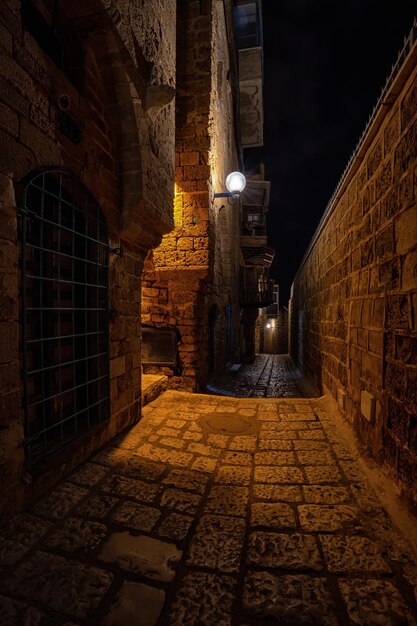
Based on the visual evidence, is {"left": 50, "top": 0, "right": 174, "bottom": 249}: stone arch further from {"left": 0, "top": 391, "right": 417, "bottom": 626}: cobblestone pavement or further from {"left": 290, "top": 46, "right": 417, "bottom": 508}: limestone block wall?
{"left": 0, "top": 391, "right": 417, "bottom": 626}: cobblestone pavement

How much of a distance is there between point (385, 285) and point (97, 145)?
112 inches

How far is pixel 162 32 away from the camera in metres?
3.47

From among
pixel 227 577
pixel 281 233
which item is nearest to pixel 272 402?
pixel 227 577

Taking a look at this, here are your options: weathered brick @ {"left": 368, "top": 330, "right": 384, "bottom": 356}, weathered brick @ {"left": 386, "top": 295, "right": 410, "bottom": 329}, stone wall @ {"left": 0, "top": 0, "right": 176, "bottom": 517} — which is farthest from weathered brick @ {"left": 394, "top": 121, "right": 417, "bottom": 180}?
stone wall @ {"left": 0, "top": 0, "right": 176, "bottom": 517}

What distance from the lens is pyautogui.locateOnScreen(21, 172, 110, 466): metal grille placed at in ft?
7.13

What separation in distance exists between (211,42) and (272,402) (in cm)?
713

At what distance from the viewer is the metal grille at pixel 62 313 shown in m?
2.17

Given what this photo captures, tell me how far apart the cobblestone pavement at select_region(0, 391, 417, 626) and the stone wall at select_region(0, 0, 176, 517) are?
1.30 ft

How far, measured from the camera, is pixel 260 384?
29.0 ft

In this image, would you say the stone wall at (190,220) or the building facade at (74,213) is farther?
the stone wall at (190,220)

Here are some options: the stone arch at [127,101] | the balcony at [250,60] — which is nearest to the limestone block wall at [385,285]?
the stone arch at [127,101]

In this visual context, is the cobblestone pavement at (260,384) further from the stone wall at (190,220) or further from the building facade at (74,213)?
the building facade at (74,213)

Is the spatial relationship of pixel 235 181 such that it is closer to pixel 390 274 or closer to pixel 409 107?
pixel 409 107

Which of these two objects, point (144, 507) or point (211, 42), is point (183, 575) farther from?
point (211, 42)
